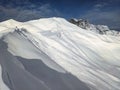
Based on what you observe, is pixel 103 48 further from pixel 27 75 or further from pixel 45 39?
pixel 27 75

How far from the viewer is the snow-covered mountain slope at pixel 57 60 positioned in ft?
18.4

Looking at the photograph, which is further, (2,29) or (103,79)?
(2,29)

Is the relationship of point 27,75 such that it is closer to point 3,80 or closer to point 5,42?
point 3,80

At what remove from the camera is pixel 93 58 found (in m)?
7.21

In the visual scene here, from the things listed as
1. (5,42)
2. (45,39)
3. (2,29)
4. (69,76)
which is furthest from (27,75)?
(2,29)

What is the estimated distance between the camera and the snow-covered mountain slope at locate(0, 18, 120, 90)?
18.4 feet

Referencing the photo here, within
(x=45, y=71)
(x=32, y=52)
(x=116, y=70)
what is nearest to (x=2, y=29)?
(x=32, y=52)

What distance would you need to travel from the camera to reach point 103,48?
26.2 ft

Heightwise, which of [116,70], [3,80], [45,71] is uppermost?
[116,70]

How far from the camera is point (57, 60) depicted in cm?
661

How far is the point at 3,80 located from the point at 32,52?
4.58 ft

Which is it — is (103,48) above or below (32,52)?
above

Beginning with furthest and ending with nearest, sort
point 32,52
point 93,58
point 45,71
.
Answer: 1. point 93,58
2. point 32,52
3. point 45,71

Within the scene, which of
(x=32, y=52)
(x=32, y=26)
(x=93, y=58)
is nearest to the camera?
(x=32, y=52)
